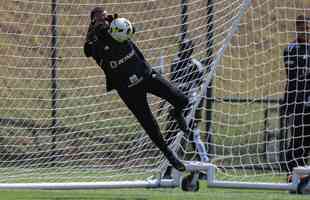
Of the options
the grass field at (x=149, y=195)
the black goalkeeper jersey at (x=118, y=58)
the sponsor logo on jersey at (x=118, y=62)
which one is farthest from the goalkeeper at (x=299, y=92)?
the sponsor logo on jersey at (x=118, y=62)

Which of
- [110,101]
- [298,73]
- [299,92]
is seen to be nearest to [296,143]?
[299,92]

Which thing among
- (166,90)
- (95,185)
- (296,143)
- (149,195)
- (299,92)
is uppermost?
(166,90)

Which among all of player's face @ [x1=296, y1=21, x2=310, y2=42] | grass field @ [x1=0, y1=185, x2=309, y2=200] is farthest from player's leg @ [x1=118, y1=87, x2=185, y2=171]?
player's face @ [x1=296, y1=21, x2=310, y2=42]

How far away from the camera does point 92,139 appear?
9.82 meters

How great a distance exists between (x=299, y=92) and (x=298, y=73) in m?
0.25

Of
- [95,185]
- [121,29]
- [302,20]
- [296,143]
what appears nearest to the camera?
[121,29]

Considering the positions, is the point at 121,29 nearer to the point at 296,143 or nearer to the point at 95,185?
the point at 95,185

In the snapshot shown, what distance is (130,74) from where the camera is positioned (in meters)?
7.47

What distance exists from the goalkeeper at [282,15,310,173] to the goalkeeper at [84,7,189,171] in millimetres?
1681

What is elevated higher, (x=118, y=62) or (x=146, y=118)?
(x=118, y=62)

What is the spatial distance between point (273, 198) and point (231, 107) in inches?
156

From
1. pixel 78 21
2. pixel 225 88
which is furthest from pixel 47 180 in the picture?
pixel 225 88

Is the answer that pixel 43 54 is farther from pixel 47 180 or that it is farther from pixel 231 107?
pixel 231 107

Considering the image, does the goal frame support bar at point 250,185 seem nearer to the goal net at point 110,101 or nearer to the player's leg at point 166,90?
the goal net at point 110,101
